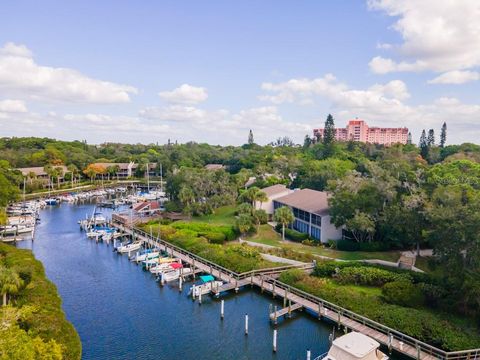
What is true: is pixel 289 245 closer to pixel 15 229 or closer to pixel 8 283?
pixel 8 283

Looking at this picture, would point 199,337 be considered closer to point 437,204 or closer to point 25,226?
point 437,204

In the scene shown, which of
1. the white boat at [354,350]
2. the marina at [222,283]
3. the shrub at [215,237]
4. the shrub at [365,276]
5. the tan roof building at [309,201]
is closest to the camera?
the white boat at [354,350]

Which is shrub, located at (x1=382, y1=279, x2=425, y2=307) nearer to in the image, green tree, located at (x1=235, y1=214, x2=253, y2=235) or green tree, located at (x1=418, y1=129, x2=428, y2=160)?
green tree, located at (x1=235, y1=214, x2=253, y2=235)

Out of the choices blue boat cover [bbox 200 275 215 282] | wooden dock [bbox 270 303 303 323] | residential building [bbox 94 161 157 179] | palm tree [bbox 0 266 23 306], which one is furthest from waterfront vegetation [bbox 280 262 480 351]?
residential building [bbox 94 161 157 179]

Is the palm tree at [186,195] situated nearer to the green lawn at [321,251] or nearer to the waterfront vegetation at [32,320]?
the green lawn at [321,251]

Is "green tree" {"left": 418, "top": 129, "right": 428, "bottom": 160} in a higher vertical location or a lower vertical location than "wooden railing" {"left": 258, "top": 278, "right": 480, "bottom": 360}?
higher

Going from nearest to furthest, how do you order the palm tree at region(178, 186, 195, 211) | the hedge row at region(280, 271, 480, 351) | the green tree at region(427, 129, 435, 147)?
the hedge row at region(280, 271, 480, 351), the palm tree at region(178, 186, 195, 211), the green tree at region(427, 129, 435, 147)

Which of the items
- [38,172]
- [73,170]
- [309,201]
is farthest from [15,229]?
[73,170]

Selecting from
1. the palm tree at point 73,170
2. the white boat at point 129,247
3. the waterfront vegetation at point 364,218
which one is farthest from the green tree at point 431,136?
the palm tree at point 73,170
